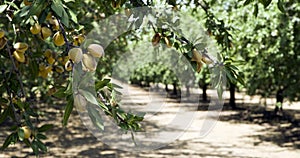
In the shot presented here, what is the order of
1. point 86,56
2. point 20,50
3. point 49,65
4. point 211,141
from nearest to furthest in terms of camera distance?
point 86,56, point 20,50, point 49,65, point 211,141

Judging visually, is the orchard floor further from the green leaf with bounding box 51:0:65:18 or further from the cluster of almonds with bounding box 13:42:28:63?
the green leaf with bounding box 51:0:65:18

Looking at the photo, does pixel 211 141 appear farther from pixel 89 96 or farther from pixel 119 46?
pixel 89 96

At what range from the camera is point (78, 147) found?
6.59 metres

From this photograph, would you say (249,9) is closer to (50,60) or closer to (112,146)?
(112,146)

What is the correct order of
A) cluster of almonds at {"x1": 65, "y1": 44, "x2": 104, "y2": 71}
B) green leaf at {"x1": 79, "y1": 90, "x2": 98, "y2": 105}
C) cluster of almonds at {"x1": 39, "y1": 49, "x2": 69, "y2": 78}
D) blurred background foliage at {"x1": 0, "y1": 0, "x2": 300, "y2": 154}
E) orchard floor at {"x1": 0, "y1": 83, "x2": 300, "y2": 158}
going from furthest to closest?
orchard floor at {"x1": 0, "y1": 83, "x2": 300, "y2": 158} < cluster of almonds at {"x1": 39, "y1": 49, "x2": 69, "y2": 78} < blurred background foliage at {"x1": 0, "y1": 0, "x2": 300, "y2": 154} < cluster of almonds at {"x1": 65, "y1": 44, "x2": 104, "y2": 71} < green leaf at {"x1": 79, "y1": 90, "x2": 98, "y2": 105}

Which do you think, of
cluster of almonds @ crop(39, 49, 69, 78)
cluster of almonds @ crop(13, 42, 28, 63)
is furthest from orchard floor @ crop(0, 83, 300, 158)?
cluster of almonds @ crop(13, 42, 28, 63)

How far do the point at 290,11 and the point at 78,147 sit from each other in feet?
13.7

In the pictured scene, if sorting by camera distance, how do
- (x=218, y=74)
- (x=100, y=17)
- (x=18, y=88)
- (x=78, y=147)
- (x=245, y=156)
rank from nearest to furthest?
(x=218, y=74) → (x=18, y=88) → (x=100, y=17) → (x=245, y=156) → (x=78, y=147)

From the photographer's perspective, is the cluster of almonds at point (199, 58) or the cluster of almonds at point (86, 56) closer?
the cluster of almonds at point (86, 56)

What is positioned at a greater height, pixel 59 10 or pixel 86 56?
pixel 59 10

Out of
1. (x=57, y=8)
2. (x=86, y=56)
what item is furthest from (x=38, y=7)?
(x=86, y=56)

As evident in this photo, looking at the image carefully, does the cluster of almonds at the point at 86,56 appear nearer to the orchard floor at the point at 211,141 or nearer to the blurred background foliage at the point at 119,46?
the blurred background foliage at the point at 119,46

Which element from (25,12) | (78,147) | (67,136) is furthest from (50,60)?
(67,136)

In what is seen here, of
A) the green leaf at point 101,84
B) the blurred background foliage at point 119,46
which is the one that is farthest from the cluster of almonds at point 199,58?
the green leaf at point 101,84
